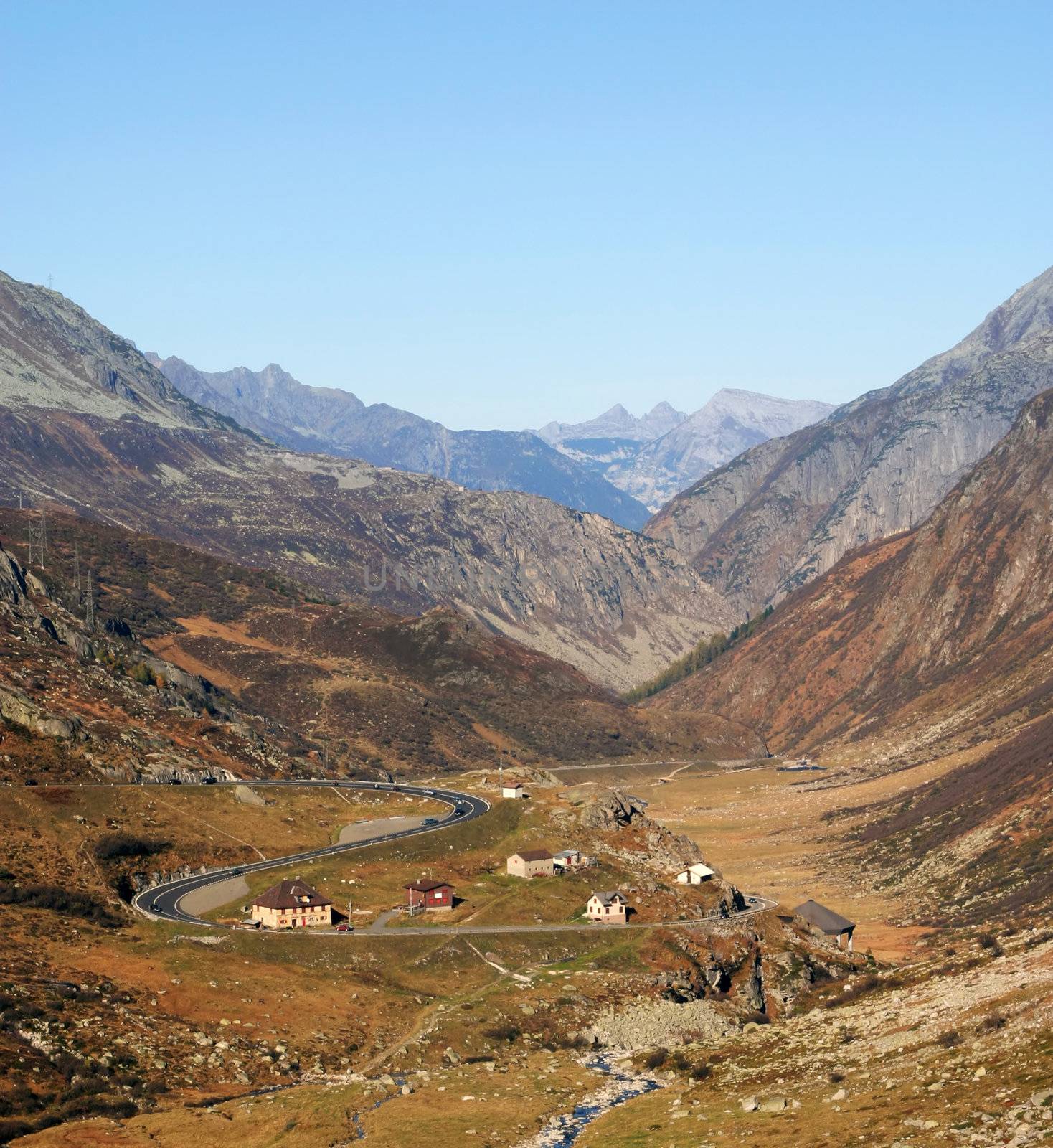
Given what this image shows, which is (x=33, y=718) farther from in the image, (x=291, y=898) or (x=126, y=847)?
(x=291, y=898)

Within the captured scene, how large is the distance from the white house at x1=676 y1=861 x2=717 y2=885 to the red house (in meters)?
25.1

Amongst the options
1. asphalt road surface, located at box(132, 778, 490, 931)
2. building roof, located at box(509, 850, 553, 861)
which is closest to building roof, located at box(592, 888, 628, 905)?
building roof, located at box(509, 850, 553, 861)

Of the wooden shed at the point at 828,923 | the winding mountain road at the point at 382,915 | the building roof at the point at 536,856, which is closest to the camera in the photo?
the winding mountain road at the point at 382,915

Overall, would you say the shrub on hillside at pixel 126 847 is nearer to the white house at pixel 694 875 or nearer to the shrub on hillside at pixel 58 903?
the shrub on hillside at pixel 58 903

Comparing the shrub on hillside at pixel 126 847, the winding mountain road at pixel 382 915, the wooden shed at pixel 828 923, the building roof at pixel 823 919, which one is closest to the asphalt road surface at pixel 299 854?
the winding mountain road at pixel 382 915

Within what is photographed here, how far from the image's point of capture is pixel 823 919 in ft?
475

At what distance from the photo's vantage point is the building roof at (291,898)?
401 ft

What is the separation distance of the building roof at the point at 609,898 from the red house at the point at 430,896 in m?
12.6

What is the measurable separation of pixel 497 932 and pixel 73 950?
34.5m

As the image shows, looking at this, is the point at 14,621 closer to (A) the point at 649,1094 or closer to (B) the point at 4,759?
(B) the point at 4,759

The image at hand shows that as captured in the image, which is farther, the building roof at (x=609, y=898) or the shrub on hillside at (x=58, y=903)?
the building roof at (x=609, y=898)

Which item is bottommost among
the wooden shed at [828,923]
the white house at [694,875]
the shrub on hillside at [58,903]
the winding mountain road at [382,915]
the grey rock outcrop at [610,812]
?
the wooden shed at [828,923]

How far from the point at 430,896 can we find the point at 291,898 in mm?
12255

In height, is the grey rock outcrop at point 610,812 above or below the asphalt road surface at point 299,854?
above
